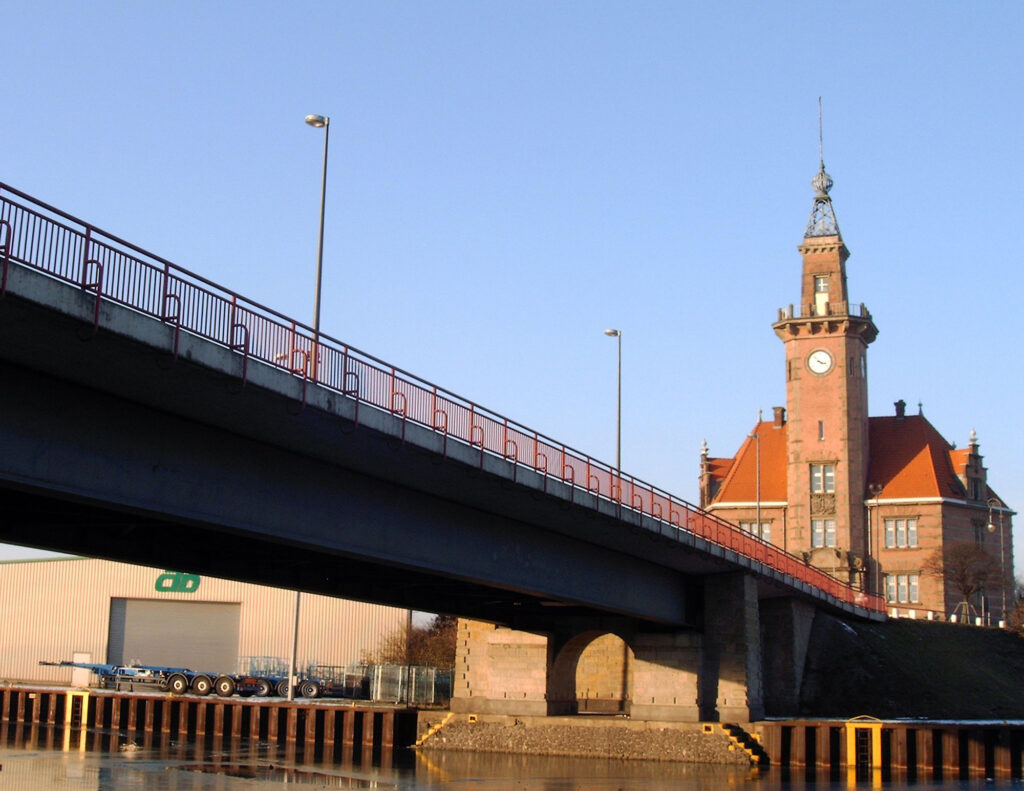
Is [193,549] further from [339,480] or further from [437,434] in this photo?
[437,434]

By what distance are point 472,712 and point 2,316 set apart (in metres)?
33.8

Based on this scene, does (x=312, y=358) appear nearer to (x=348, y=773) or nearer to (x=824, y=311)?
(x=348, y=773)

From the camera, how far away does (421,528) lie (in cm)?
3278

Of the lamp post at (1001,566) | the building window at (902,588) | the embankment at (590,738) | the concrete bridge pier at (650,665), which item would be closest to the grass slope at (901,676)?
the concrete bridge pier at (650,665)

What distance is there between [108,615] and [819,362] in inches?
2170

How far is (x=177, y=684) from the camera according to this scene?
6019 cm

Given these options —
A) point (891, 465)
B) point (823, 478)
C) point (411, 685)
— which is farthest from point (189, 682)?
point (891, 465)

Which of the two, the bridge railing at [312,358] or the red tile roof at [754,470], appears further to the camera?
the red tile roof at [754,470]

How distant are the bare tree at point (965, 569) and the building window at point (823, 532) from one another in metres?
6.86

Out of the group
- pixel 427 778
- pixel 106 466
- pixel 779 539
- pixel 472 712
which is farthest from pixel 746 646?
pixel 779 539

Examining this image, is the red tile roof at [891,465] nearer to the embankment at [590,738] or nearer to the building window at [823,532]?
the building window at [823,532]

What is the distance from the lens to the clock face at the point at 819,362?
9881 cm

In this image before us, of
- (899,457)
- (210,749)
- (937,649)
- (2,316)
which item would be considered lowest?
(210,749)

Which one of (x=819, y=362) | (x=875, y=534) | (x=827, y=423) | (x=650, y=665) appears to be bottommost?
(x=650, y=665)
